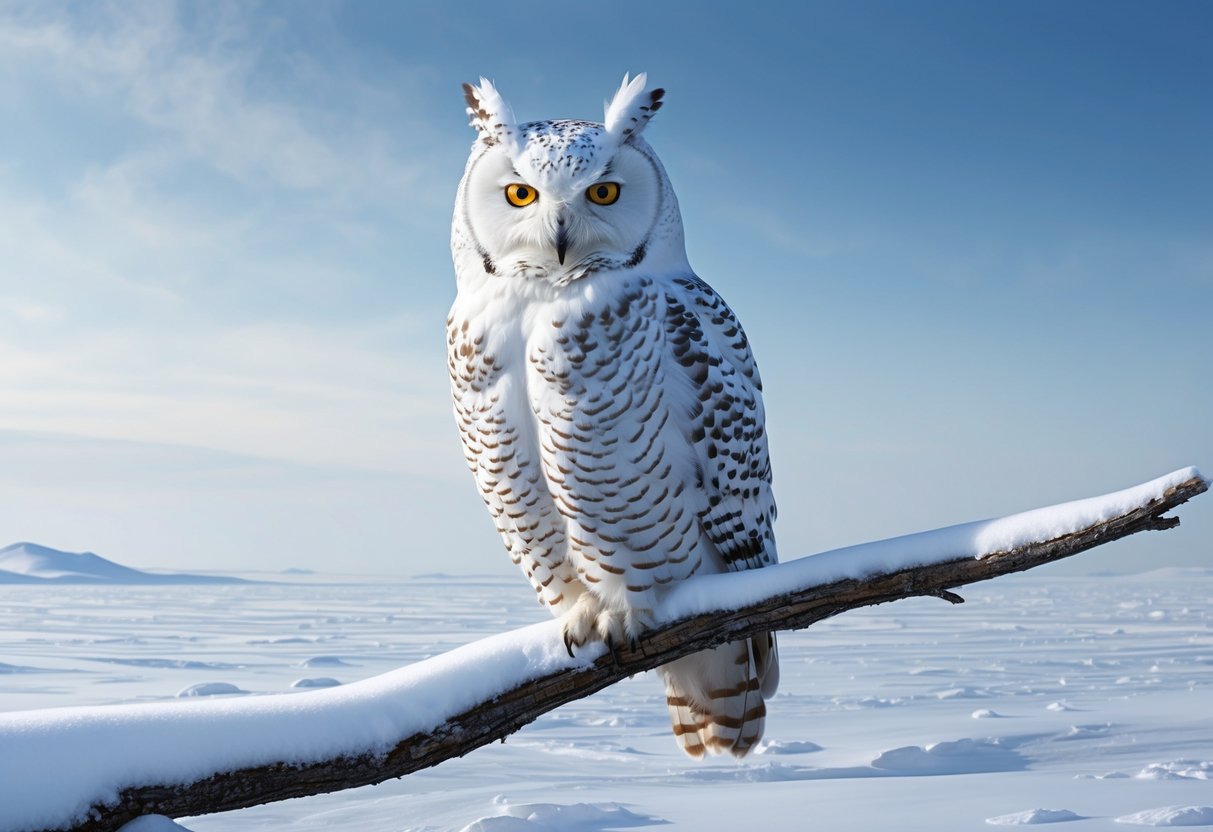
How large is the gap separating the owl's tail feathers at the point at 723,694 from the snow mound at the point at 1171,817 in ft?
11.9

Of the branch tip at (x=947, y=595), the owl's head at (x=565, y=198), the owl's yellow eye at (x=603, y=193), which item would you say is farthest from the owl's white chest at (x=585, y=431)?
the branch tip at (x=947, y=595)

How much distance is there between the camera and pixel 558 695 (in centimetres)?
271

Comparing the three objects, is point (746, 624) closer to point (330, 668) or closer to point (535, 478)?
point (535, 478)

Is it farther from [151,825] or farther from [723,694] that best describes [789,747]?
[151,825]

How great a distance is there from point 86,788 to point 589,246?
179cm

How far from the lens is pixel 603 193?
2.86 meters

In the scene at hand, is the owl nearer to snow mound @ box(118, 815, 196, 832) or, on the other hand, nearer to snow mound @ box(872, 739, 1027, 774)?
snow mound @ box(118, 815, 196, 832)

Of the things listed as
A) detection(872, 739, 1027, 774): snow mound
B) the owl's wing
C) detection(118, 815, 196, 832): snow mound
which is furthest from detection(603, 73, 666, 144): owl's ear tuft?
detection(872, 739, 1027, 774): snow mound

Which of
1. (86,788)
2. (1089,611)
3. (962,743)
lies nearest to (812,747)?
(962,743)

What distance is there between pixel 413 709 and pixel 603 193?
56.9 inches

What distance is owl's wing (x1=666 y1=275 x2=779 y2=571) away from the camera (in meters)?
2.86

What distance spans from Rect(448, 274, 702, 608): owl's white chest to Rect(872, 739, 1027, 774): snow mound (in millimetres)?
5502

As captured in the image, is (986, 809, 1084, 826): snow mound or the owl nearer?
the owl

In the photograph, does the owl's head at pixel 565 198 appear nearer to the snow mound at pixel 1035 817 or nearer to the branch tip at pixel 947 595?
the branch tip at pixel 947 595
